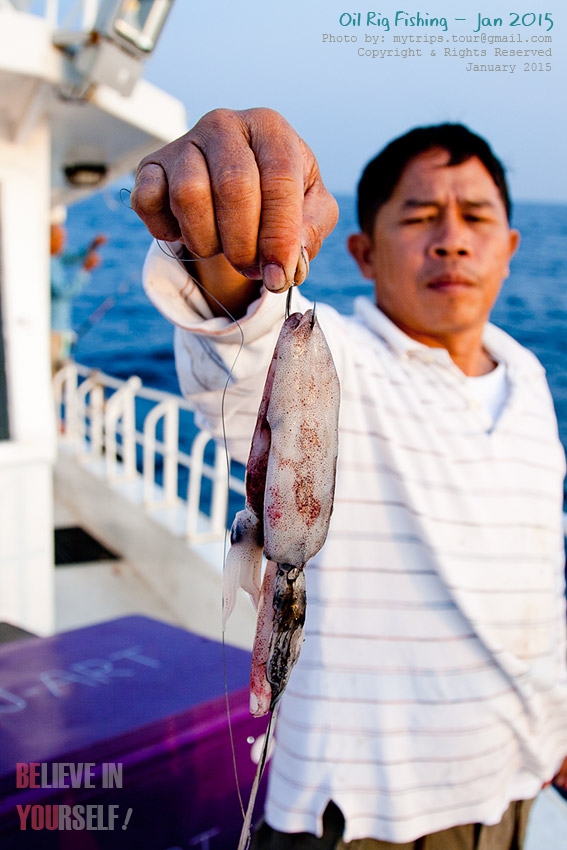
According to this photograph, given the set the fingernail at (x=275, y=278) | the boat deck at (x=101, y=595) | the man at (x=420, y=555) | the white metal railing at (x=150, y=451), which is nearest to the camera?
the fingernail at (x=275, y=278)

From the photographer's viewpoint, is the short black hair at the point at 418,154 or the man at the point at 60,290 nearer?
the short black hair at the point at 418,154

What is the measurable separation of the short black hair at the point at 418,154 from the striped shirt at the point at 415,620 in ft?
1.22

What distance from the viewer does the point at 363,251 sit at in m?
1.74

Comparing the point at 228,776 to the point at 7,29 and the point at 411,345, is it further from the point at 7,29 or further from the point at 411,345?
the point at 7,29

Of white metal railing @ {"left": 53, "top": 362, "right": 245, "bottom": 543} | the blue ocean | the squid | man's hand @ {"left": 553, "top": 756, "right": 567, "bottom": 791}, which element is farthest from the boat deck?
the squid

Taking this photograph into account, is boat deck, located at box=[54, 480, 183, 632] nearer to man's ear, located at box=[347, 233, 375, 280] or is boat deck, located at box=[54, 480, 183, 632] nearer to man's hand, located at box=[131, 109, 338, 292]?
man's ear, located at box=[347, 233, 375, 280]

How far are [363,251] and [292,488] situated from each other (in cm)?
114

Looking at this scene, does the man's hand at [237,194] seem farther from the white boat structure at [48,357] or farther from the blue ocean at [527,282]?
the white boat structure at [48,357]

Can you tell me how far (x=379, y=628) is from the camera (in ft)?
4.40

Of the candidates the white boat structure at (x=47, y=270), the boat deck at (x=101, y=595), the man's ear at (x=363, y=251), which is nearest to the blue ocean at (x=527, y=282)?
the man's ear at (x=363, y=251)

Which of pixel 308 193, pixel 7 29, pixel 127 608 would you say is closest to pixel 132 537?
pixel 127 608

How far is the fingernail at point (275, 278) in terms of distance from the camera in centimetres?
72

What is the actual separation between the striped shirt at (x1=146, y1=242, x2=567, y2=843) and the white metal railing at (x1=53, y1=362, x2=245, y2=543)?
1.97m

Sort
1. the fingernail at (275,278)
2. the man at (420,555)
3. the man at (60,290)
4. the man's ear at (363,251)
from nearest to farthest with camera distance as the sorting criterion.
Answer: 1. the fingernail at (275,278)
2. the man at (420,555)
3. the man's ear at (363,251)
4. the man at (60,290)
